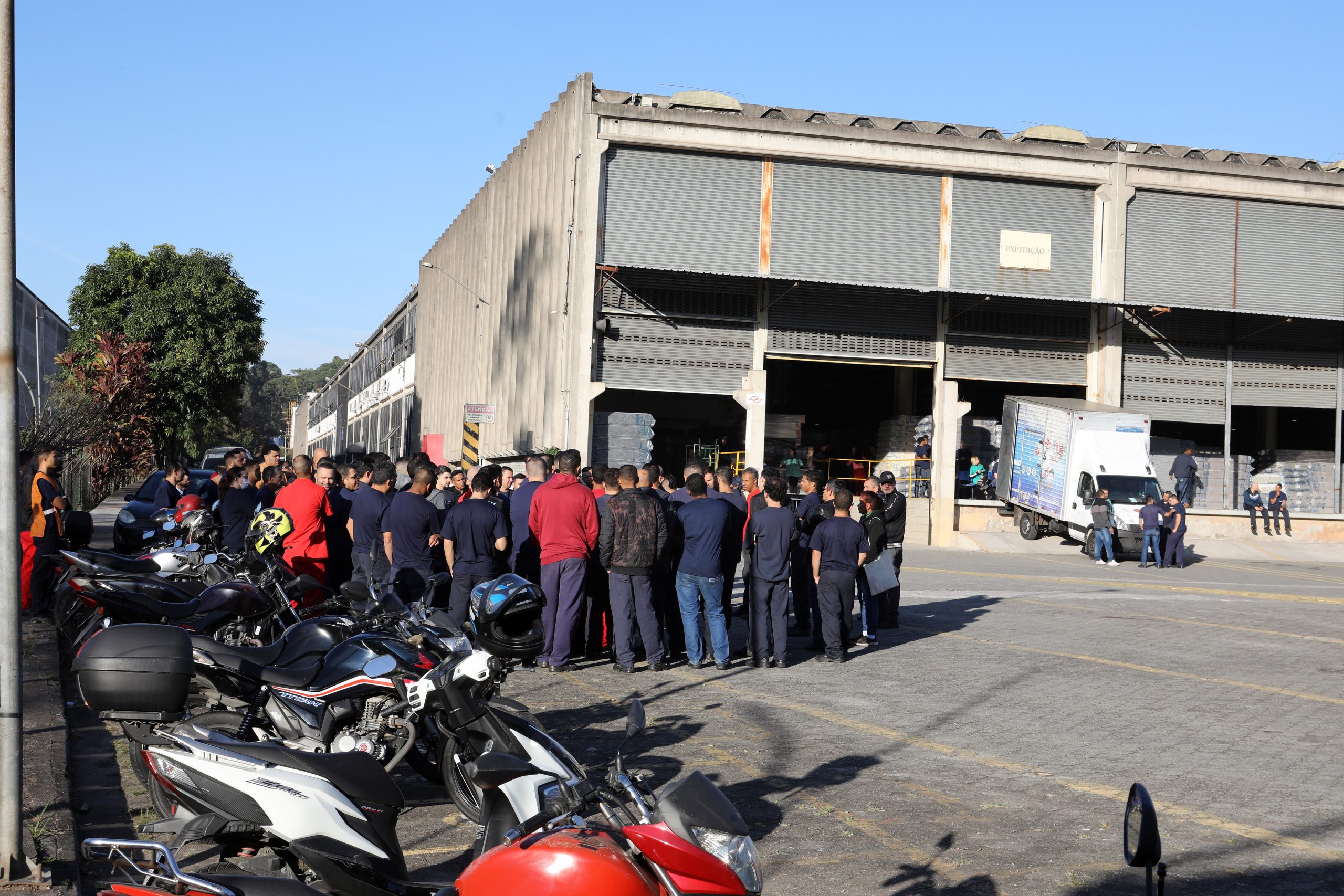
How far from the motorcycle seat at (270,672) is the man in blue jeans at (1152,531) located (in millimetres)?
23106

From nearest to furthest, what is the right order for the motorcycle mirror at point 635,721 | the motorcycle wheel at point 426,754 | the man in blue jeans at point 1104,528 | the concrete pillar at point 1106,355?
the motorcycle mirror at point 635,721
the motorcycle wheel at point 426,754
the man in blue jeans at point 1104,528
the concrete pillar at point 1106,355

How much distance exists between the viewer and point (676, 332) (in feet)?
106

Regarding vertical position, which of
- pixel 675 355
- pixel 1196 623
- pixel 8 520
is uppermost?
pixel 675 355

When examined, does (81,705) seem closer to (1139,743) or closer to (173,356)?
(1139,743)

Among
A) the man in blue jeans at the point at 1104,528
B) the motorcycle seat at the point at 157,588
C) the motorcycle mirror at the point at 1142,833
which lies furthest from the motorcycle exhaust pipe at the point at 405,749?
the man in blue jeans at the point at 1104,528

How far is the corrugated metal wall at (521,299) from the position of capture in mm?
30969

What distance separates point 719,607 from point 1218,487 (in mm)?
29797

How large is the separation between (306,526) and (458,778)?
19.4 ft

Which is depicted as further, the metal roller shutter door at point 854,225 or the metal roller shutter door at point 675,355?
the metal roller shutter door at point 854,225

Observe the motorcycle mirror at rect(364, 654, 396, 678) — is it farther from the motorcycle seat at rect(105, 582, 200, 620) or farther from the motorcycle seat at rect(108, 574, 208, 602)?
the motorcycle seat at rect(108, 574, 208, 602)

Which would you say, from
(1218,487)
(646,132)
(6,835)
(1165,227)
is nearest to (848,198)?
(646,132)

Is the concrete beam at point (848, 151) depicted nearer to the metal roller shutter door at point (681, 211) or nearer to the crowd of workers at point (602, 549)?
the metal roller shutter door at point (681, 211)

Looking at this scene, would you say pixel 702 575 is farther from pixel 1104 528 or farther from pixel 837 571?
pixel 1104 528

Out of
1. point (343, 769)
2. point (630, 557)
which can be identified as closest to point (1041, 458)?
point (630, 557)
